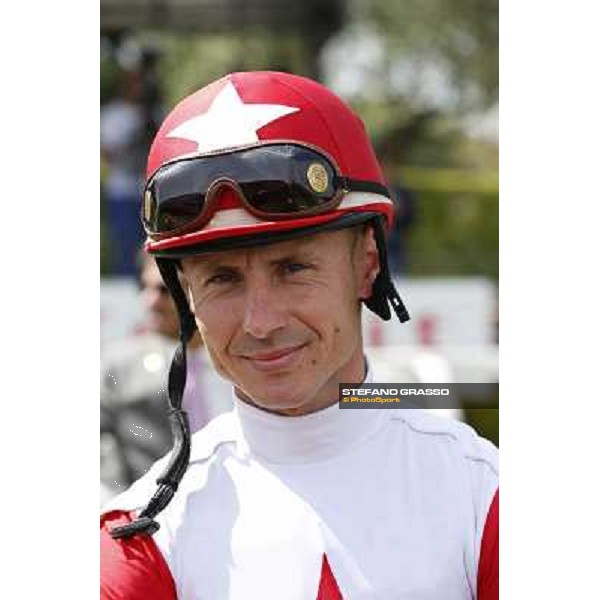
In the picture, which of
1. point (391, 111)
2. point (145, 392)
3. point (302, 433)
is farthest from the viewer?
point (391, 111)

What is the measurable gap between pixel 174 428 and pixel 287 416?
12cm

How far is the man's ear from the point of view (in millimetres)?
1219

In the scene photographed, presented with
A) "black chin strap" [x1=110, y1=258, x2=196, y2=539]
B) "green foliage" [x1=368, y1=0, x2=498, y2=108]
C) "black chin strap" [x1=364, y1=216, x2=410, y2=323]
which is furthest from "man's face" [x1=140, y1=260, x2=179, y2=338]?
"green foliage" [x1=368, y1=0, x2=498, y2=108]

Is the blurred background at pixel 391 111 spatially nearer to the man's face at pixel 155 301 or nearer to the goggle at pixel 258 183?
the man's face at pixel 155 301

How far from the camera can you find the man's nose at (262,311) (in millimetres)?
1139

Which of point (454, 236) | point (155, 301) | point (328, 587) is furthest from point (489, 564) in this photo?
point (454, 236)

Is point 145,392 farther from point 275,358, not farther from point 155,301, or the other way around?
point 275,358

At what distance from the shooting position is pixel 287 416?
1.23 meters

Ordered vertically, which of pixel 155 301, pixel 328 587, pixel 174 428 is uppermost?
pixel 155 301

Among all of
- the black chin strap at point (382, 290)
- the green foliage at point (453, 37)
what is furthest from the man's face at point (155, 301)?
the green foliage at point (453, 37)

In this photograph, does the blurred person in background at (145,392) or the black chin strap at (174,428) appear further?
the blurred person in background at (145,392)

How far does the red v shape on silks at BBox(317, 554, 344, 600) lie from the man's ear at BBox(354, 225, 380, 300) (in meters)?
0.27

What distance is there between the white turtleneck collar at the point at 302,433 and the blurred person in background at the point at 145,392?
72mm

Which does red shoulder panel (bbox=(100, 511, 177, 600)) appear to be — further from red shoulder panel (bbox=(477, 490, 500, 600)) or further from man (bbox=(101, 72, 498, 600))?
red shoulder panel (bbox=(477, 490, 500, 600))
